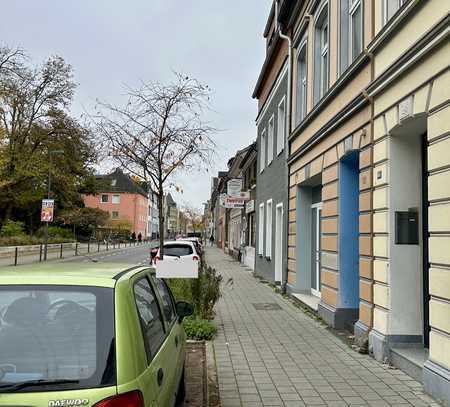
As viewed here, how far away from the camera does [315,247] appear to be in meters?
12.0

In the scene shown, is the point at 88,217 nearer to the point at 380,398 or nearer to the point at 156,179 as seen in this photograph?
the point at 156,179

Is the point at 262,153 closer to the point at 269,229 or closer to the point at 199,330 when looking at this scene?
the point at 269,229

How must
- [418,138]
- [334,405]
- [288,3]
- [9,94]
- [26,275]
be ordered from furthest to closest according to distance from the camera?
[9,94] → [288,3] → [418,138] → [334,405] → [26,275]

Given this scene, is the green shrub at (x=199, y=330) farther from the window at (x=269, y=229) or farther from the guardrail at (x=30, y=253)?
the guardrail at (x=30, y=253)

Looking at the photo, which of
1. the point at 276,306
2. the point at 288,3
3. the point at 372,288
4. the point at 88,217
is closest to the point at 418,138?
the point at 372,288

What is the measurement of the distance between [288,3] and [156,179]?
6465 millimetres

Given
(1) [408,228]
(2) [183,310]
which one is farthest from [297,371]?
(1) [408,228]

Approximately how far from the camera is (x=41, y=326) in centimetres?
258

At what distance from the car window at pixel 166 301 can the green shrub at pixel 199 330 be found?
3247 mm

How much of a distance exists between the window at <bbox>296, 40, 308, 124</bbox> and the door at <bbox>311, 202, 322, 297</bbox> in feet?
8.40

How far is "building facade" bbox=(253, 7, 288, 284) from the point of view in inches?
588

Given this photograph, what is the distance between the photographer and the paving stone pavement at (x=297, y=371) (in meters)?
5.07

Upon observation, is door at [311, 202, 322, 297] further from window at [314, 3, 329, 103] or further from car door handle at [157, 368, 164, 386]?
car door handle at [157, 368, 164, 386]

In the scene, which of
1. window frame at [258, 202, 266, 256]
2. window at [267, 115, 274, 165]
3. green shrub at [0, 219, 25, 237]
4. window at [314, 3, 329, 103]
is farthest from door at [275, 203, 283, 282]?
green shrub at [0, 219, 25, 237]
